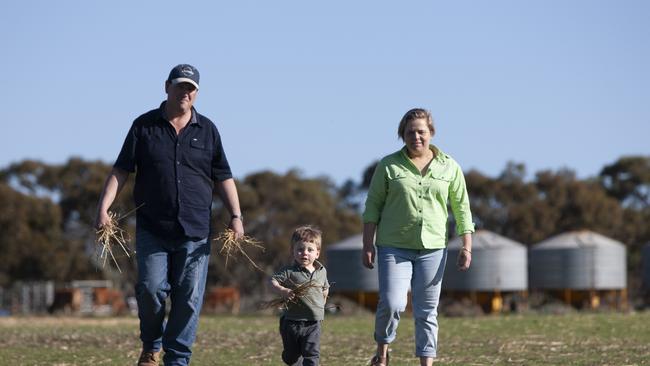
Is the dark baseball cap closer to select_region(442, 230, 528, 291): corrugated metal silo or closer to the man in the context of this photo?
the man

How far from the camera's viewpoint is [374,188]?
30.4 feet

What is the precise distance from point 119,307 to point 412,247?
4175 cm

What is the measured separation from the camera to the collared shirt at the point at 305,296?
872 cm

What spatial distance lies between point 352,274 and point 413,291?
105 feet

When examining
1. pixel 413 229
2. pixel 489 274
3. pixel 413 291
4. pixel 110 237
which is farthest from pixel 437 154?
pixel 489 274

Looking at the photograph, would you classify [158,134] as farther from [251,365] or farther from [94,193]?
[94,193]

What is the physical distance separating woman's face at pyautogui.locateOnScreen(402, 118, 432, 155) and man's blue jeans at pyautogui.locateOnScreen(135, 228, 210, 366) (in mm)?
1742

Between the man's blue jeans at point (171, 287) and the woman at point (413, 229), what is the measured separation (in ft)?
4.38

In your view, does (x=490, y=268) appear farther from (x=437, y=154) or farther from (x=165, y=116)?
(x=165, y=116)

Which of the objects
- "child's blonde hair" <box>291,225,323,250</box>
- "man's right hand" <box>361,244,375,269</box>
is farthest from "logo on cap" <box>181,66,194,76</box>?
"man's right hand" <box>361,244,375,269</box>

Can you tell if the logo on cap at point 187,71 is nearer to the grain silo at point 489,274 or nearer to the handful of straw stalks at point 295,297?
the handful of straw stalks at point 295,297

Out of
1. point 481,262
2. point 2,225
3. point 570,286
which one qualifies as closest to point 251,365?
point 481,262

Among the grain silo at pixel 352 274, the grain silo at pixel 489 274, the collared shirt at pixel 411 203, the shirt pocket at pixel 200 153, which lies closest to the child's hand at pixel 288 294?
the collared shirt at pixel 411 203

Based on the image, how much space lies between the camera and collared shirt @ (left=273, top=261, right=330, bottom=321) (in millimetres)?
8719
